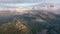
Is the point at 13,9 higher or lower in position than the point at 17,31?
higher

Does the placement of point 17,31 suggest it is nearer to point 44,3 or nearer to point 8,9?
point 8,9

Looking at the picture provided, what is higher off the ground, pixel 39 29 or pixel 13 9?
pixel 13 9

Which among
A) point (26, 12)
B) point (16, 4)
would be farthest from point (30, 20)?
point (16, 4)

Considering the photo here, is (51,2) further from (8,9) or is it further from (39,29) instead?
(8,9)

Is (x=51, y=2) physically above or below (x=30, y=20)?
above

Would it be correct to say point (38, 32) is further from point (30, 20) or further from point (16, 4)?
point (16, 4)

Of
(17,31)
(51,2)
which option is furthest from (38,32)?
(51,2)

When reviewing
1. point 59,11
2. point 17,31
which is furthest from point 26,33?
point 59,11
